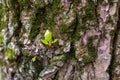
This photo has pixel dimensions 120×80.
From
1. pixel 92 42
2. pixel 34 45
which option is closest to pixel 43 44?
pixel 34 45

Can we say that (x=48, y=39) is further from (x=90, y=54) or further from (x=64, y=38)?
(x=90, y=54)

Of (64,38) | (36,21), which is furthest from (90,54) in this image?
(36,21)

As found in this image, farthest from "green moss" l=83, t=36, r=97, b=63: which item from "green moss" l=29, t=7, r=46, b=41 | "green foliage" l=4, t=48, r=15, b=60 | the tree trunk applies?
"green foliage" l=4, t=48, r=15, b=60

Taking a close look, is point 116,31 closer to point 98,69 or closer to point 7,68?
point 98,69

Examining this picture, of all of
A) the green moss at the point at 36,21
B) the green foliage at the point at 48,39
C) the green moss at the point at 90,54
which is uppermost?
the green moss at the point at 36,21

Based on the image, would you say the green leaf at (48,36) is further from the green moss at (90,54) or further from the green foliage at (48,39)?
the green moss at (90,54)

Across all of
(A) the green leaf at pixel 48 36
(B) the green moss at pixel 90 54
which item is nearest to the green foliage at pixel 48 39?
(A) the green leaf at pixel 48 36

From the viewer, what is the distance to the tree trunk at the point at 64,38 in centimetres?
170

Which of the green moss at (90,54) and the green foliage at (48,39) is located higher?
the green foliage at (48,39)

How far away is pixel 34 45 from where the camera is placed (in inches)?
70.3

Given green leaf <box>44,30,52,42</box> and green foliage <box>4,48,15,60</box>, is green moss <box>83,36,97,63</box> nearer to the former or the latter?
green leaf <box>44,30,52,42</box>

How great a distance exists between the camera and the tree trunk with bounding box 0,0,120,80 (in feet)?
5.56

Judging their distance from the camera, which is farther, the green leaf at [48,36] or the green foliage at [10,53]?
the green foliage at [10,53]

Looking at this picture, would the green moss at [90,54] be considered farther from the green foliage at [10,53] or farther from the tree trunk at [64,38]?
the green foliage at [10,53]
